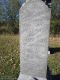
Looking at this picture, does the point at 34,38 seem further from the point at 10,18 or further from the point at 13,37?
the point at 10,18

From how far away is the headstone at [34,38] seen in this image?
6.16 m

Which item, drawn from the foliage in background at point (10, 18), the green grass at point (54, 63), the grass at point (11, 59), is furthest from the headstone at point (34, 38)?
the foliage in background at point (10, 18)

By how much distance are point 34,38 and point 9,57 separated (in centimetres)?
352

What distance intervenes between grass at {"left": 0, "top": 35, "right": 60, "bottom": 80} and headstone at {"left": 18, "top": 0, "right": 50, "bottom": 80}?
727 millimetres

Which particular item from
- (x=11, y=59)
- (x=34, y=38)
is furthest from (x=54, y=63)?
(x=34, y=38)

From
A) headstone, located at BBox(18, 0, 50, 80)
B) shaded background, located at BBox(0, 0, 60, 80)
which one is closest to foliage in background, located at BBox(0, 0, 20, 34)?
shaded background, located at BBox(0, 0, 60, 80)

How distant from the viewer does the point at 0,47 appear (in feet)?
37.0

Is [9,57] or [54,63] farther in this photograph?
[9,57]

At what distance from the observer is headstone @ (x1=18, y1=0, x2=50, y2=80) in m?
6.16

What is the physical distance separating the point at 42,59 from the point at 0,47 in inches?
200

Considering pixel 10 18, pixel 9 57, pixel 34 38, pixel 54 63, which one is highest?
pixel 34 38

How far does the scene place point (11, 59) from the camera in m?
9.20

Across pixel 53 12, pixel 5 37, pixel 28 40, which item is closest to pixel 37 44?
pixel 28 40

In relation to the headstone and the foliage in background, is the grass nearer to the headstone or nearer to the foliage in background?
the headstone
